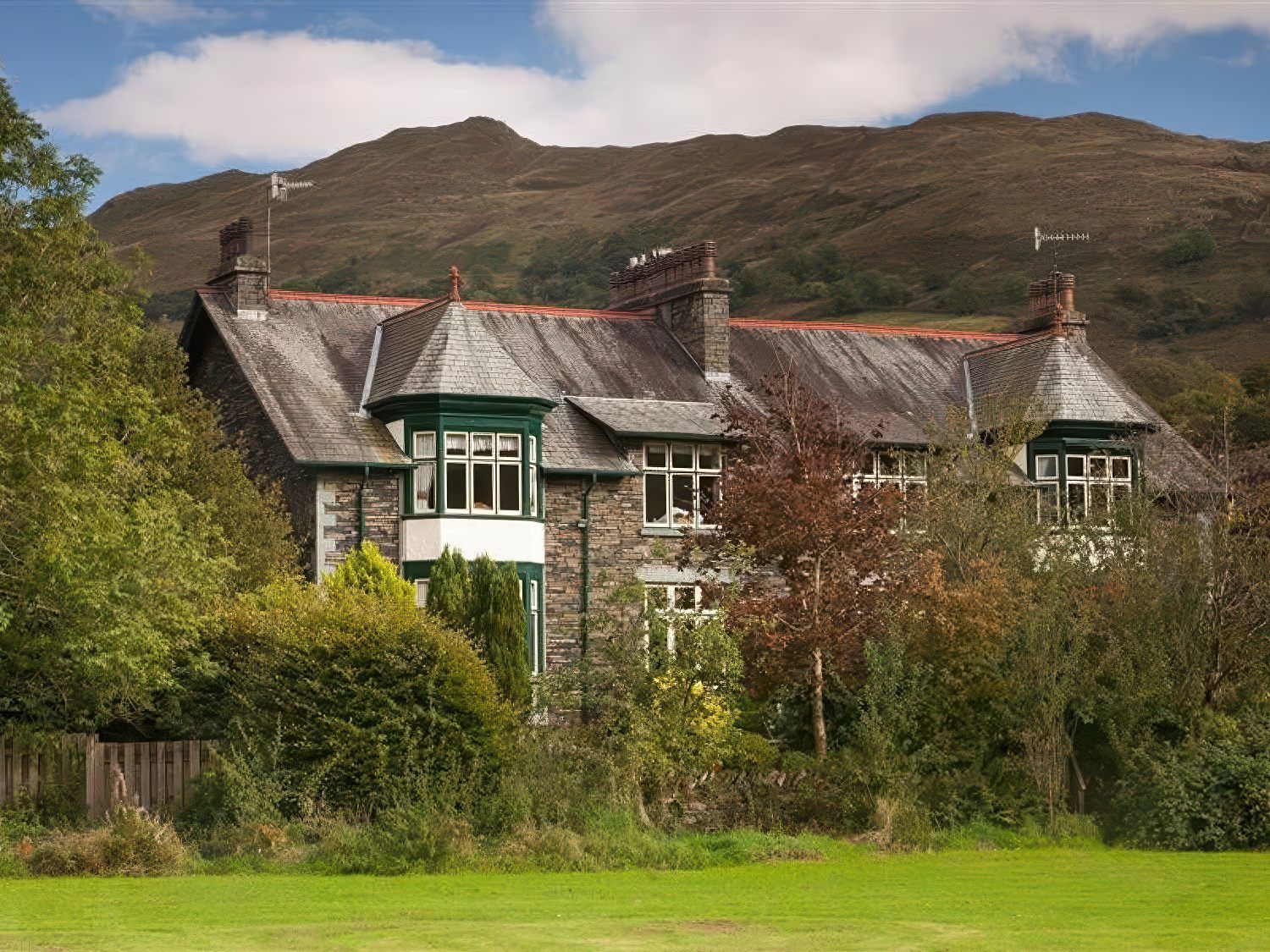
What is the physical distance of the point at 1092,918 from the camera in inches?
720

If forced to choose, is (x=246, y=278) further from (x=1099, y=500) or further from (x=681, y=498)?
(x=1099, y=500)

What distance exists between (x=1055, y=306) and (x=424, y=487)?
1836 centimetres

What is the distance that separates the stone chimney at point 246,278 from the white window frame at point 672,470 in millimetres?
8019

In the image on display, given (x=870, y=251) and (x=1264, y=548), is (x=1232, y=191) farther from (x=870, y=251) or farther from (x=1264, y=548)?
(x=1264, y=548)

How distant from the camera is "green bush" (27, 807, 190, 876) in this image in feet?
69.0

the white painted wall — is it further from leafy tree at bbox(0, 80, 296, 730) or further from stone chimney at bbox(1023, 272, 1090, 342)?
stone chimney at bbox(1023, 272, 1090, 342)

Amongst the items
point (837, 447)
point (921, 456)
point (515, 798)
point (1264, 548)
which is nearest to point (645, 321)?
point (921, 456)

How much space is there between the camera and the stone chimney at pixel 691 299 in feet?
136

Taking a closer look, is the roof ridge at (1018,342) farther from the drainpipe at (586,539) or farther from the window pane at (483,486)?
the window pane at (483,486)

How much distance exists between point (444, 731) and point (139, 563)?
14.3 feet

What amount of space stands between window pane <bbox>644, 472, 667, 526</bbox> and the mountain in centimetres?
5941

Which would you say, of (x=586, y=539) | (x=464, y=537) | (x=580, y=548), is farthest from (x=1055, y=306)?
(x=464, y=537)

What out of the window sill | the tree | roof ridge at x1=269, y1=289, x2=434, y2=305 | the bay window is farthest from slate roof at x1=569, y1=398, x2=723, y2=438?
the bay window

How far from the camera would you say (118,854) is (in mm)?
21156
